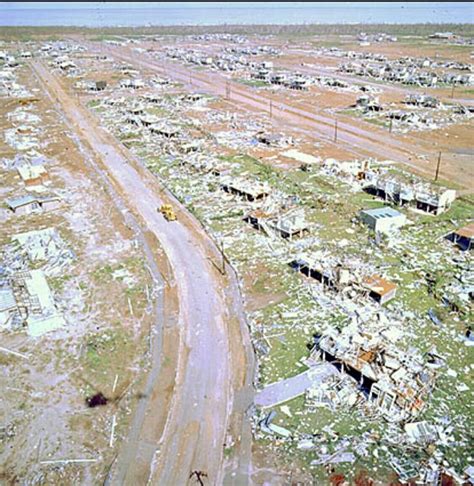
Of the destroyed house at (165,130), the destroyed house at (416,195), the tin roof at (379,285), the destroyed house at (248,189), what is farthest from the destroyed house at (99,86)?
the tin roof at (379,285)

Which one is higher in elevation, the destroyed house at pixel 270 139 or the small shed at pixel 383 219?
the destroyed house at pixel 270 139

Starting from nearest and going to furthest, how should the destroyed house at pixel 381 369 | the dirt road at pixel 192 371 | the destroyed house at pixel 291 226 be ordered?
the dirt road at pixel 192 371
the destroyed house at pixel 381 369
the destroyed house at pixel 291 226

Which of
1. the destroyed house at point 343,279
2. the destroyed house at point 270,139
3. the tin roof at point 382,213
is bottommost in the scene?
the destroyed house at point 343,279

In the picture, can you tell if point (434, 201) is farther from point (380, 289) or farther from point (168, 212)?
point (168, 212)

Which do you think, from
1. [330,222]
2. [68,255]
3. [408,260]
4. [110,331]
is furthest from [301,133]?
[110,331]

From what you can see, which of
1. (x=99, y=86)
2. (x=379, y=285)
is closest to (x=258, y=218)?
(x=379, y=285)

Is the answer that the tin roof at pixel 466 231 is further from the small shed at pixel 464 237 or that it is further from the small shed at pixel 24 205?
the small shed at pixel 24 205
